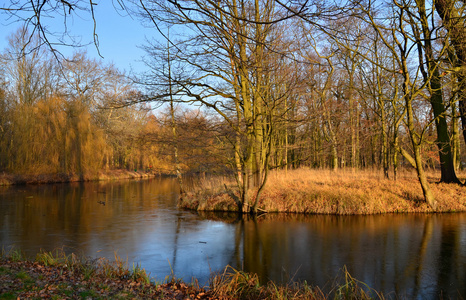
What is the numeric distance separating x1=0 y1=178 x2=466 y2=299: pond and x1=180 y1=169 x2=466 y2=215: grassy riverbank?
0.56m

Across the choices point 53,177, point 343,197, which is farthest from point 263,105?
point 53,177

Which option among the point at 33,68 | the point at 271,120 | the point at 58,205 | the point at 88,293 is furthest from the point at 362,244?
the point at 33,68

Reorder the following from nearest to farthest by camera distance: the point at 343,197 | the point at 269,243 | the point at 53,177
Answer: the point at 269,243, the point at 343,197, the point at 53,177

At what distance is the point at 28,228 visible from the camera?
12078mm

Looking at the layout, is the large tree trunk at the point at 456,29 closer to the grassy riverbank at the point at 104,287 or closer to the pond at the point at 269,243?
the pond at the point at 269,243

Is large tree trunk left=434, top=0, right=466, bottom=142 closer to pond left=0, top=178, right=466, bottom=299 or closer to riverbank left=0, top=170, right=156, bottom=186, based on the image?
pond left=0, top=178, right=466, bottom=299

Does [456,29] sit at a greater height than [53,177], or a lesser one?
greater

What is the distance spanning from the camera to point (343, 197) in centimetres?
1429

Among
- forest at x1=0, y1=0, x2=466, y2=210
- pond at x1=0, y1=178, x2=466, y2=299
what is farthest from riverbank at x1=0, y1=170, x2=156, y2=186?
pond at x1=0, y1=178, x2=466, y2=299

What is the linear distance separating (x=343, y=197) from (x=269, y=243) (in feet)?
17.0

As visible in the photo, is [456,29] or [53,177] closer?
[456,29]

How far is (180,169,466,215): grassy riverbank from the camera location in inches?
550

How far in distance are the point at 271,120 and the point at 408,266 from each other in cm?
626

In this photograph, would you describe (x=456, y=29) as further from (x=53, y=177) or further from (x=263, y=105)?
(x=53, y=177)
